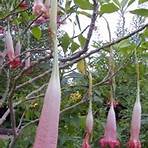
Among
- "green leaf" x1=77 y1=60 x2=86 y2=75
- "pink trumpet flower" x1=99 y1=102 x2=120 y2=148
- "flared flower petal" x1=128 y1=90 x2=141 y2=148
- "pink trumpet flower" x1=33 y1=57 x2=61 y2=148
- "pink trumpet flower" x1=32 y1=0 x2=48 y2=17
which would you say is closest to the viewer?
"pink trumpet flower" x1=33 y1=57 x2=61 y2=148

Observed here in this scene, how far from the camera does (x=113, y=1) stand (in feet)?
3.62

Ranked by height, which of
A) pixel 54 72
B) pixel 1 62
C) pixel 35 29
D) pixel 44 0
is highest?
pixel 35 29

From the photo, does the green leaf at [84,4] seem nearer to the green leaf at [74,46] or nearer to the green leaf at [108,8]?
the green leaf at [108,8]

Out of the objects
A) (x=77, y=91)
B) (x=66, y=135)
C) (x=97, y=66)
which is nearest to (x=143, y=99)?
(x=97, y=66)

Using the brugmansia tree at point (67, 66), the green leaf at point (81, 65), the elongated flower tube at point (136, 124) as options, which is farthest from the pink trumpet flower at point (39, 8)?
the green leaf at point (81, 65)

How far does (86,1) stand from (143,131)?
6.42 ft

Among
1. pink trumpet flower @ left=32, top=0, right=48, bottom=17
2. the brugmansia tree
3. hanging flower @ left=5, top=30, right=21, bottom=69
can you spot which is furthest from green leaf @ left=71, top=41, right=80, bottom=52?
pink trumpet flower @ left=32, top=0, right=48, bottom=17

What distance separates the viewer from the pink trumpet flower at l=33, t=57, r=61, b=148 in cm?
44

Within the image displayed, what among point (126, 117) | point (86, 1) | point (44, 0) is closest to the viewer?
point (44, 0)

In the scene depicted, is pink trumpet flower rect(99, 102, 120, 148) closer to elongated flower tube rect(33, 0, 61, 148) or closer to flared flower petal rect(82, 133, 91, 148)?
flared flower petal rect(82, 133, 91, 148)

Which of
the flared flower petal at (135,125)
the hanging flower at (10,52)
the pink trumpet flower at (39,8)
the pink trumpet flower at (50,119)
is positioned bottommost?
the pink trumpet flower at (50,119)

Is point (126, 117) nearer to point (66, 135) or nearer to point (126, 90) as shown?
point (126, 90)

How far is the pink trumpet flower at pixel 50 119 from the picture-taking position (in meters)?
0.44

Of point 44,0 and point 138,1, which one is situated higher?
point 138,1
